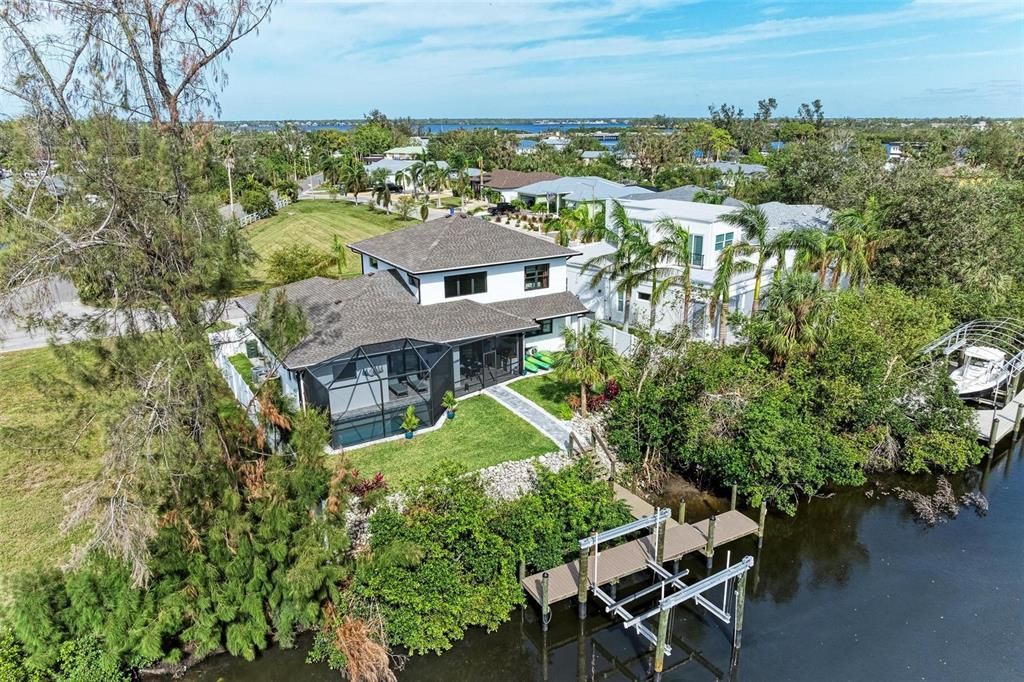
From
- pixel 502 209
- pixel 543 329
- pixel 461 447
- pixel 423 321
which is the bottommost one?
pixel 461 447

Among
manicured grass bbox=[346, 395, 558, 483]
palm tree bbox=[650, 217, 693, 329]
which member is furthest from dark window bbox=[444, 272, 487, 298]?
palm tree bbox=[650, 217, 693, 329]

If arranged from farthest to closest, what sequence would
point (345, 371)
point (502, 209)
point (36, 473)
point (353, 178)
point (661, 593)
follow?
point (353, 178) → point (502, 209) → point (345, 371) → point (36, 473) → point (661, 593)

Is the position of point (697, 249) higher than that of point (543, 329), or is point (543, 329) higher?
point (697, 249)

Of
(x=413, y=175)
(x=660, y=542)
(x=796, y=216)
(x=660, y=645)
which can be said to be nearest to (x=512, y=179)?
(x=413, y=175)

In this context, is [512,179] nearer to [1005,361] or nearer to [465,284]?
[465,284]

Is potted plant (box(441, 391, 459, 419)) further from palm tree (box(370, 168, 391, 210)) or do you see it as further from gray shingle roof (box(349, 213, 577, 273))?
palm tree (box(370, 168, 391, 210))

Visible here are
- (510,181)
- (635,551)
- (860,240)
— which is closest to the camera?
(635,551)

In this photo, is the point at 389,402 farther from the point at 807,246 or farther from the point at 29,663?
the point at 807,246

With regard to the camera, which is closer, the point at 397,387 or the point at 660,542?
the point at 660,542

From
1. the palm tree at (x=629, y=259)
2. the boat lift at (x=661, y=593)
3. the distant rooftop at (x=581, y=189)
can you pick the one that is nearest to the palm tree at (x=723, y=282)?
the palm tree at (x=629, y=259)
